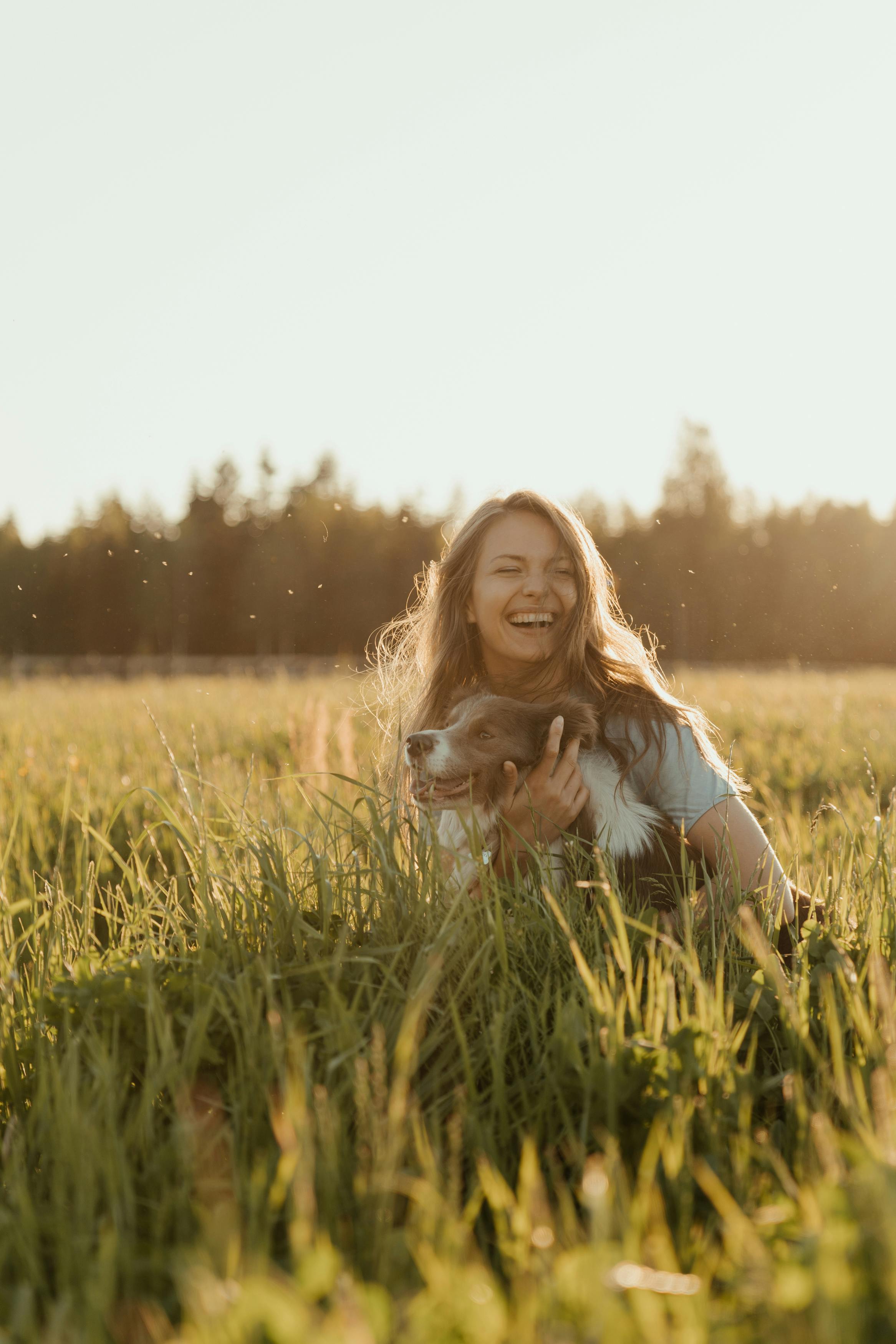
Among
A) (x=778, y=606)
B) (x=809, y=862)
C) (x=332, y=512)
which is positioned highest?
(x=332, y=512)

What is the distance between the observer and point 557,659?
379 cm

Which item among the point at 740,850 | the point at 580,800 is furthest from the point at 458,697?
the point at 740,850

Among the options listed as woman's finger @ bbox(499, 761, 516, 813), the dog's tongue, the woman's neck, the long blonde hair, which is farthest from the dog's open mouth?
the woman's neck

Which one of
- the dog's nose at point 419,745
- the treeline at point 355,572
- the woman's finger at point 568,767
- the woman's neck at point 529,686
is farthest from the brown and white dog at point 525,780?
the treeline at point 355,572

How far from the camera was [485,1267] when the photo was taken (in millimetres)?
1378

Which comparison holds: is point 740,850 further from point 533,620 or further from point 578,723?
point 533,620

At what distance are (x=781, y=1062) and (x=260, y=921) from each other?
1289 millimetres

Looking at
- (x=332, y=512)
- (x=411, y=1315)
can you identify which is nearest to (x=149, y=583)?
(x=332, y=512)

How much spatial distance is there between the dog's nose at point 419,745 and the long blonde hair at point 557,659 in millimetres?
119

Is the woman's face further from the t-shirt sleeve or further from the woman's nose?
the t-shirt sleeve

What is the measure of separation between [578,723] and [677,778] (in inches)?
16.1

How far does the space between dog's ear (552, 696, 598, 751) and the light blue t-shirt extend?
15 cm

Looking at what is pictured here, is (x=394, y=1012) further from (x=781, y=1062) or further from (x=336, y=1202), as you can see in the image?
(x=781, y=1062)

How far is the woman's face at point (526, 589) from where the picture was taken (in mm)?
3775
